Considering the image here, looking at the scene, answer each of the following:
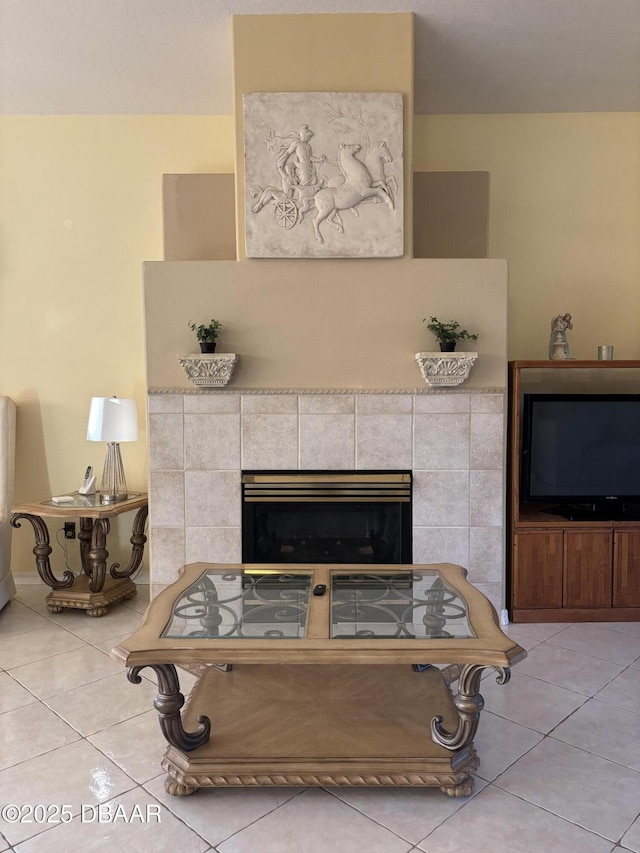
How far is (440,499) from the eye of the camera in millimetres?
3223

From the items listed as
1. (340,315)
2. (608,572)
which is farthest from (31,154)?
(608,572)

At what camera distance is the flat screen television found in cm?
335

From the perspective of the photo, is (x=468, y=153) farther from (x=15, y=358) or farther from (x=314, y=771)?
(x=314, y=771)

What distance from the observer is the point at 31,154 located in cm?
381

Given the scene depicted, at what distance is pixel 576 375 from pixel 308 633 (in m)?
2.58

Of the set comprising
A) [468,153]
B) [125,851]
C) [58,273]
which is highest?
[468,153]

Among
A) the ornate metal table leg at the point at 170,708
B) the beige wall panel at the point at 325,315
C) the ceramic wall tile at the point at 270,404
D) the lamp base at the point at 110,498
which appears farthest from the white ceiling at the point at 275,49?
the ornate metal table leg at the point at 170,708

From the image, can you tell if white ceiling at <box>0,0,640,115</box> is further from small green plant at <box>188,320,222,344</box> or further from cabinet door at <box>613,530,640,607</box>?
cabinet door at <box>613,530,640,607</box>

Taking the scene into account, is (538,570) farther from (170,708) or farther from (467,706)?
(170,708)

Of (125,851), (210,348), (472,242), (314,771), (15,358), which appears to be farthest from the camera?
(15,358)

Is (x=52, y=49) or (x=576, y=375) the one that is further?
(x=576, y=375)

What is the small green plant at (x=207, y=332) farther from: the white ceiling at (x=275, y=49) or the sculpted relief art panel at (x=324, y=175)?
the white ceiling at (x=275, y=49)

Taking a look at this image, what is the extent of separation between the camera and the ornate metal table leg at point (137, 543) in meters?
3.64

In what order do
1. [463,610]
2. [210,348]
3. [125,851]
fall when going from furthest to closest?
[210,348]
[463,610]
[125,851]
